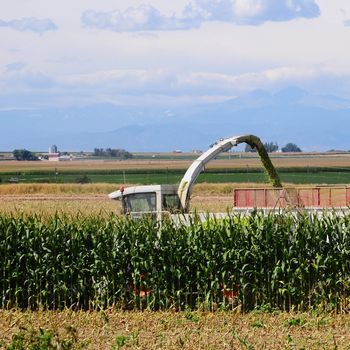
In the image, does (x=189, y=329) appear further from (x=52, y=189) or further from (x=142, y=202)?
(x=52, y=189)

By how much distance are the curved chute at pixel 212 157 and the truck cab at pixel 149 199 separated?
28cm

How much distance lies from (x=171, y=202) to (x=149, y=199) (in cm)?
58

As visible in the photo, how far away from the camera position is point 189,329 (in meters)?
16.4

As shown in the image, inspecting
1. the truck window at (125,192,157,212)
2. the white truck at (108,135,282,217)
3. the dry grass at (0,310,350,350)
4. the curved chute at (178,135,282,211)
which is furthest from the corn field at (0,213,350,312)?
the curved chute at (178,135,282,211)

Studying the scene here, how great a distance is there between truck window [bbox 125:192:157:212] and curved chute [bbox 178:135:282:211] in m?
0.79

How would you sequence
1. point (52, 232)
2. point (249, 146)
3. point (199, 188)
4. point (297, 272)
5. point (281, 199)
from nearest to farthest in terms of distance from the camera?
point (297, 272)
point (52, 232)
point (281, 199)
point (249, 146)
point (199, 188)

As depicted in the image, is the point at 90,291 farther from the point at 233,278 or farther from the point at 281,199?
the point at 281,199

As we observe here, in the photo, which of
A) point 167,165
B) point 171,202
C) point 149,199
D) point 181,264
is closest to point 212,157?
point 171,202

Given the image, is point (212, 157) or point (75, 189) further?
point (75, 189)

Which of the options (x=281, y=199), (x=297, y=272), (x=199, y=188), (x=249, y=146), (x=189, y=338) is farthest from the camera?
(x=199, y=188)

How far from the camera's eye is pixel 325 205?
24.1m

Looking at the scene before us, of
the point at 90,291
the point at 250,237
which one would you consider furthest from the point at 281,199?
the point at 90,291

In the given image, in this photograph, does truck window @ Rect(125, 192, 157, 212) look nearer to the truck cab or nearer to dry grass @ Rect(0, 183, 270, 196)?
the truck cab

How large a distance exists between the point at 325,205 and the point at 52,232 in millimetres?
7183
